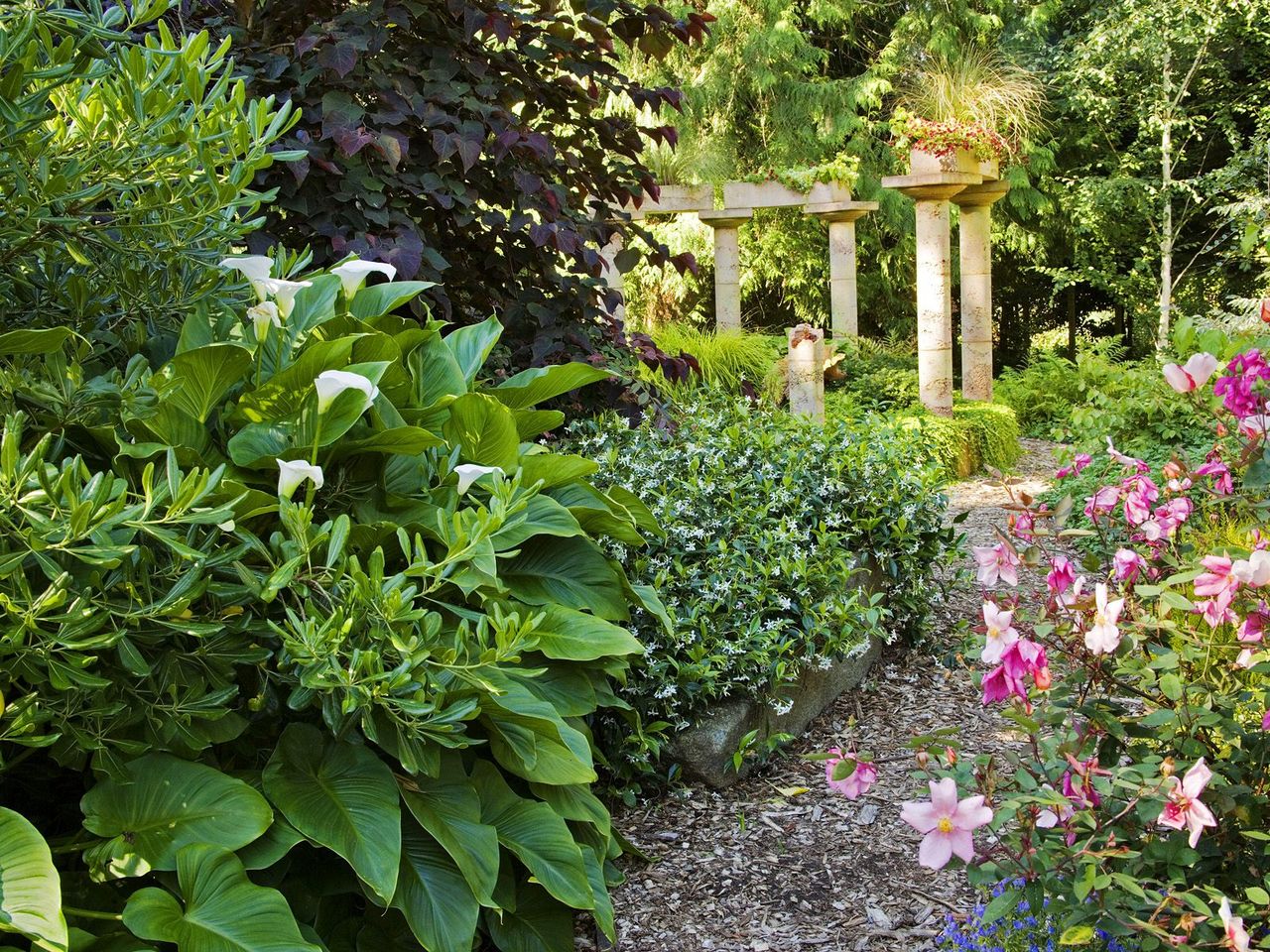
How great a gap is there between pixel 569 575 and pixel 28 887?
4.35 feet

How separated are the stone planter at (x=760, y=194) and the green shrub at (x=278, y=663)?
8138 mm

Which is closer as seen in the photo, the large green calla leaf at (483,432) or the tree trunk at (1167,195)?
the large green calla leaf at (483,432)

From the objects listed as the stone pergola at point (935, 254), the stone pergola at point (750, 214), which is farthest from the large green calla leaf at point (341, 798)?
the stone pergola at point (750, 214)

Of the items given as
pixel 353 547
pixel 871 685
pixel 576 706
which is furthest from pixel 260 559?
pixel 871 685

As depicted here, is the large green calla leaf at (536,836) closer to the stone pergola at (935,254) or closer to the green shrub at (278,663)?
the green shrub at (278,663)

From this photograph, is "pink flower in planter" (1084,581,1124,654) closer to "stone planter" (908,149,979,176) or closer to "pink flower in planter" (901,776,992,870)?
"pink flower in planter" (901,776,992,870)

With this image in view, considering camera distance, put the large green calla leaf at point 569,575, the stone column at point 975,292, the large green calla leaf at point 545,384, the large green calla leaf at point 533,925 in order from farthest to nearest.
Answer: the stone column at point 975,292, the large green calla leaf at point 545,384, the large green calla leaf at point 569,575, the large green calla leaf at point 533,925

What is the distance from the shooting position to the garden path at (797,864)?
2361 mm

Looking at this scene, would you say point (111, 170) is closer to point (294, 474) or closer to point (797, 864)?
point (294, 474)

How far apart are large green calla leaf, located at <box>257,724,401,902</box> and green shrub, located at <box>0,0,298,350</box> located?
34.7 inches

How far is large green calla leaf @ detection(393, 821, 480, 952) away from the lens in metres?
1.79

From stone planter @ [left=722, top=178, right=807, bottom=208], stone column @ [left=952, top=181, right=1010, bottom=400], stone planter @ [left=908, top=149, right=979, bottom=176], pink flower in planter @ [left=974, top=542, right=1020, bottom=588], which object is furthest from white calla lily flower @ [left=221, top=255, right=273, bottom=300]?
stone column @ [left=952, top=181, right=1010, bottom=400]

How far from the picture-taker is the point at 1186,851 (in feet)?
5.18

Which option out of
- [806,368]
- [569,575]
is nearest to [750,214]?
[806,368]
